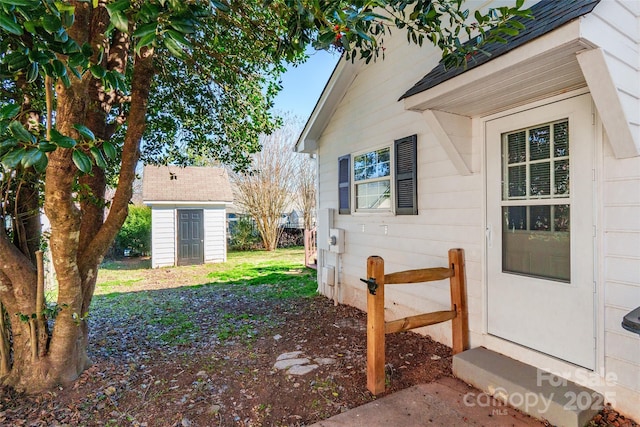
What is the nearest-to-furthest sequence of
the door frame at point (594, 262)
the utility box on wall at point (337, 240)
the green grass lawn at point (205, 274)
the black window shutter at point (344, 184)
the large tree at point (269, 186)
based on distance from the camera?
1. the door frame at point (594, 262)
2. the black window shutter at point (344, 184)
3. the utility box on wall at point (337, 240)
4. the green grass lawn at point (205, 274)
5. the large tree at point (269, 186)

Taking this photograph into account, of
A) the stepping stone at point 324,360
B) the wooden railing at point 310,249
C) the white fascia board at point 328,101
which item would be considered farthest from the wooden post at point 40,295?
the wooden railing at point 310,249

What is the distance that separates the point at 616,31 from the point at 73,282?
14.4 feet

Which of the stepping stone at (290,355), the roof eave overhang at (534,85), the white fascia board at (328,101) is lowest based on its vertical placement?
the stepping stone at (290,355)

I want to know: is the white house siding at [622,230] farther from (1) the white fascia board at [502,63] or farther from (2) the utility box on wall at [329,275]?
(2) the utility box on wall at [329,275]

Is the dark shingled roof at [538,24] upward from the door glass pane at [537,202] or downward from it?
upward

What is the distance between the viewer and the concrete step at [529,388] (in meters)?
2.13

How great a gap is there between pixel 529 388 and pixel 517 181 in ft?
5.50

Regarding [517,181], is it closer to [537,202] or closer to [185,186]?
[537,202]

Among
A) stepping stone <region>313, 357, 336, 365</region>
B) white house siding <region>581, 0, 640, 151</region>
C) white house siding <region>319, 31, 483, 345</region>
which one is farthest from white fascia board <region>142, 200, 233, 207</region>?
white house siding <region>581, 0, 640, 151</region>

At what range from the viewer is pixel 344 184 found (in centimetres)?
537

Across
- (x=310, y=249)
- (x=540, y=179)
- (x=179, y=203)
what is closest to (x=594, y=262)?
(x=540, y=179)

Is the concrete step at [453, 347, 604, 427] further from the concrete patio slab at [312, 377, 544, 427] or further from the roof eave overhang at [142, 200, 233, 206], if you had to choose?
the roof eave overhang at [142, 200, 233, 206]

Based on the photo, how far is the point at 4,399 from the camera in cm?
253

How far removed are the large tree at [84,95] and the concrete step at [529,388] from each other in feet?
8.13
